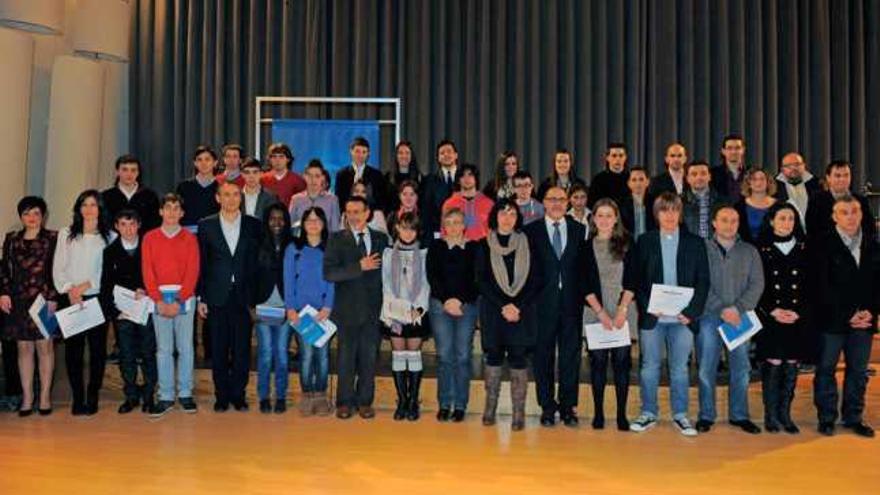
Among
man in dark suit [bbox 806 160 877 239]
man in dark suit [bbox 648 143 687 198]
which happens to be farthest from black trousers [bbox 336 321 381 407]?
man in dark suit [bbox 806 160 877 239]

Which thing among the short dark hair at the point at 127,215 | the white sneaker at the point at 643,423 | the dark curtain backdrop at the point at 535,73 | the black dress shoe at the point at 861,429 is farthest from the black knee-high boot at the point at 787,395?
the short dark hair at the point at 127,215

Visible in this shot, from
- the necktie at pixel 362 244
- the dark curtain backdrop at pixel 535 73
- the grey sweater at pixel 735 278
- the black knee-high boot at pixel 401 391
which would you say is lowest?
the black knee-high boot at pixel 401 391

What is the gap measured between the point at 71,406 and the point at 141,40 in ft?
15.4

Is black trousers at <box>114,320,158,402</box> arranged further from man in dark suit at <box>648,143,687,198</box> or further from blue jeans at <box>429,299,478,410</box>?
man in dark suit at <box>648,143,687,198</box>

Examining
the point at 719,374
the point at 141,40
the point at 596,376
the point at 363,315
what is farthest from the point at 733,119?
the point at 141,40

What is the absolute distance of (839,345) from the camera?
478cm

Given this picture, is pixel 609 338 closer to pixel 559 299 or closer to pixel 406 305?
pixel 559 299

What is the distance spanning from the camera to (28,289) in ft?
17.0

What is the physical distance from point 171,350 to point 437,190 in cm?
222

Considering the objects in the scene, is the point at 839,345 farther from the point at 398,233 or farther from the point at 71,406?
the point at 71,406

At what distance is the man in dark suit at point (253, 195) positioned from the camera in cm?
557

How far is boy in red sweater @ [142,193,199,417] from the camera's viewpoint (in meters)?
5.07

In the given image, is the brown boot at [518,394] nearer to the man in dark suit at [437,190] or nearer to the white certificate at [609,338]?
the white certificate at [609,338]

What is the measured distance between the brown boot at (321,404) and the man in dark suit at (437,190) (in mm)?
1481
